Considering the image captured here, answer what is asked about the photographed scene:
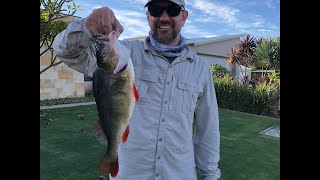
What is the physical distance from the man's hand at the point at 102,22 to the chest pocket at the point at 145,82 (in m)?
0.67

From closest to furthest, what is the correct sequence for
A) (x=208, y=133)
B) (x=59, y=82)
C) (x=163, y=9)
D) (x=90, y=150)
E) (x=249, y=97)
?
(x=163, y=9), (x=208, y=133), (x=90, y=150), (x=249, y=97), (x=59, y=82)

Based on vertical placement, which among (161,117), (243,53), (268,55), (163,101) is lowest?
(161,117)

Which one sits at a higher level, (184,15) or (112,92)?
(184,15)

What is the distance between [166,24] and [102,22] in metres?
0.71

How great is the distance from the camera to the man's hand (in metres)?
1.43

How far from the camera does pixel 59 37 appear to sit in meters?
1.72

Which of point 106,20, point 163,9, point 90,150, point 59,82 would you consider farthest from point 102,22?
point 59,82

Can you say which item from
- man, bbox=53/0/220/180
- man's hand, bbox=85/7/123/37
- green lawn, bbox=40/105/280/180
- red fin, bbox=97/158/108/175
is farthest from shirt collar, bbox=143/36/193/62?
green lawn, bbox=40/105/280/180

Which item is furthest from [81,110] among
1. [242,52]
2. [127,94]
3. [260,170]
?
[242,52]

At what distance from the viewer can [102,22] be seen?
4.73 feet

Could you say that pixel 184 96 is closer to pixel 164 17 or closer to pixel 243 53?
pixel 164 17

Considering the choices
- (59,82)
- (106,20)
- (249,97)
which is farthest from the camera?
(59,82)
